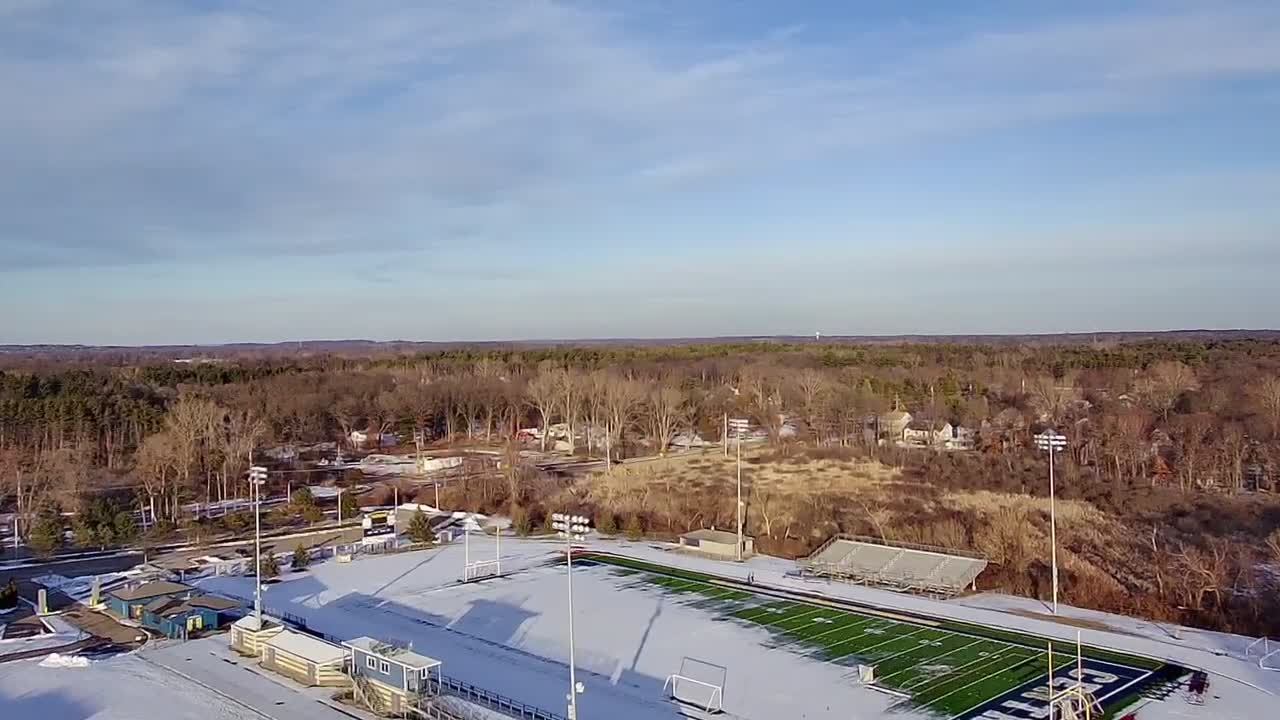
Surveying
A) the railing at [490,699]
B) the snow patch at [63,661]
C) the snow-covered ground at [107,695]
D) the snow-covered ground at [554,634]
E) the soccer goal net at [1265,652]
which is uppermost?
the snow patch at [63,661]

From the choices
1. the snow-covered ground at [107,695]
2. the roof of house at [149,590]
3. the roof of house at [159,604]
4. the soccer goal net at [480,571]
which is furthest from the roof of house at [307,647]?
the soccer goal net at [480,571]

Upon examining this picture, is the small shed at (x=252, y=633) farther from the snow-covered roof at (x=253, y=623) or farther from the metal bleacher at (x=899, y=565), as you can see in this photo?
the metal bleacher at (x=899, y=565)

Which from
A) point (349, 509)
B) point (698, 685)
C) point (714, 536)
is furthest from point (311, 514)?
point (698, 685)

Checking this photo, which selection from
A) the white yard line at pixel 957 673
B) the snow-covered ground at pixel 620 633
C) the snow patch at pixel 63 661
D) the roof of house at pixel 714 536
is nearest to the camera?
the snow-covered ground at pixel 620 633

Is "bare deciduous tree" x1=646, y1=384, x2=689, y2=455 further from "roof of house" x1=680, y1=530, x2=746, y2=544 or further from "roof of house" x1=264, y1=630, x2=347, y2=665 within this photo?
"roof of house" x1=264, y1=630, x2=347, y2=665

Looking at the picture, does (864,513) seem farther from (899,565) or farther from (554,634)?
(554,634)

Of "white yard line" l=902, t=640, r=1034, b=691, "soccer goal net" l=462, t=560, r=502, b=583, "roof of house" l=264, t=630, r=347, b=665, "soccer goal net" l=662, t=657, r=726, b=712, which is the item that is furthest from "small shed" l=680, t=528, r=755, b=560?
"roof of house" l=264, t=630, r=347, b=665
